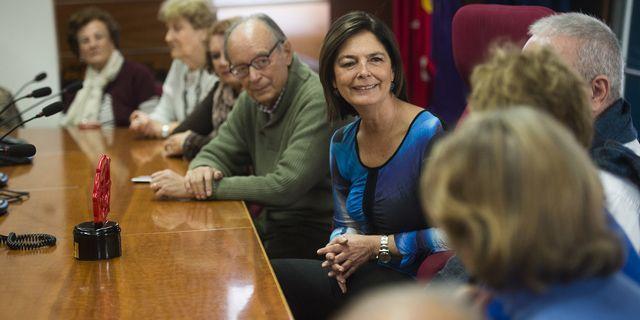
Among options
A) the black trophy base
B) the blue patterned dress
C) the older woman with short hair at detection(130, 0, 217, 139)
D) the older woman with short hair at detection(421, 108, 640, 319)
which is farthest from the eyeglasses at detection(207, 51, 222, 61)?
the older woman with short hair at detection(421, 108, 640, 319)

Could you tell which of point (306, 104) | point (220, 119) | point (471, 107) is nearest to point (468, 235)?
point (471, 107)

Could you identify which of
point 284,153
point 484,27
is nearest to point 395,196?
point 284,153

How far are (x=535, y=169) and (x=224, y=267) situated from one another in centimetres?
104

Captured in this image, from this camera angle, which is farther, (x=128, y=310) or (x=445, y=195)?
(x=128, y=310)

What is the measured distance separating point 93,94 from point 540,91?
3575 millimetres

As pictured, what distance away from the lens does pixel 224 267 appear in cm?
174

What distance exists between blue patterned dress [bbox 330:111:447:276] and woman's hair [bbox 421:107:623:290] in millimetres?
1102

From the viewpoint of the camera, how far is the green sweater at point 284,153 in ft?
7.95

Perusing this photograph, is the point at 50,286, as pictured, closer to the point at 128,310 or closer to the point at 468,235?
the point at 128,310

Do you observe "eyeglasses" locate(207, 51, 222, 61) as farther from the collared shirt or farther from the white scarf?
the white scarf

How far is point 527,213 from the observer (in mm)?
812

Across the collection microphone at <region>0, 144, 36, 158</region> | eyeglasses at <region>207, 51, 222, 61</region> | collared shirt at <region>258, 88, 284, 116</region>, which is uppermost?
eyeglasses at <region>207, 51, 222, 61</region>

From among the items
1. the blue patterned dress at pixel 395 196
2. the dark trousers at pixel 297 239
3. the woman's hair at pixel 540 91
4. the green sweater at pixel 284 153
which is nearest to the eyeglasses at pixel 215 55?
the green sweater at pixel 284 153

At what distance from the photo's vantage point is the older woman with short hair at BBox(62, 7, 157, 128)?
432cm
